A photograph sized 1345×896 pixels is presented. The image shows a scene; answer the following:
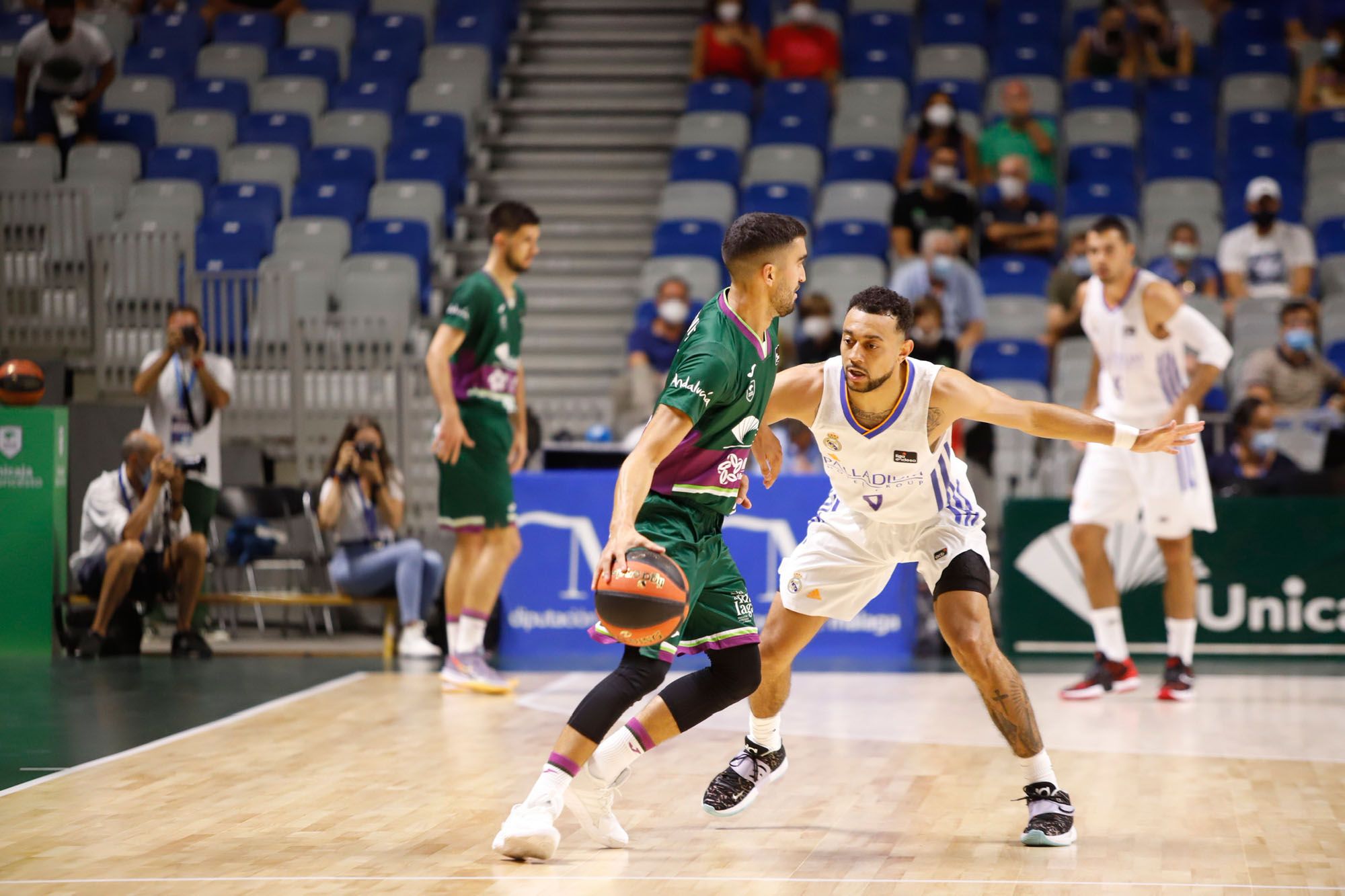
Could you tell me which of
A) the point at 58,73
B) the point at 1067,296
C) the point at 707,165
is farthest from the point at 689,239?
the point at 58,73

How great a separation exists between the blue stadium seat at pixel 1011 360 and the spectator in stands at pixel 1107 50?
3.86m

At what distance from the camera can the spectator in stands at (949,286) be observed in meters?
10.7

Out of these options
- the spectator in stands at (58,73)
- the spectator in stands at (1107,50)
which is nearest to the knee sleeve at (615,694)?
the spectator in stands at (58,73)

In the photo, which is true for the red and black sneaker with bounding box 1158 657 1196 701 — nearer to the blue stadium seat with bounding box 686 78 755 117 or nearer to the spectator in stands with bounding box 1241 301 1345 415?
the spectator in stands with bounding box 1241 301 1345 415

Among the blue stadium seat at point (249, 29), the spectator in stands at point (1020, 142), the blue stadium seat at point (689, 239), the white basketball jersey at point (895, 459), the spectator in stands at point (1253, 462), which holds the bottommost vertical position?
the spectator in stands at point (1253, 462)

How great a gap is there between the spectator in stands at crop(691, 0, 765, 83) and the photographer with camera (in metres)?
6.35

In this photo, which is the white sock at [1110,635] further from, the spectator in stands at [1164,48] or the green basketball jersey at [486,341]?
the spectator in stands at [1164,48]

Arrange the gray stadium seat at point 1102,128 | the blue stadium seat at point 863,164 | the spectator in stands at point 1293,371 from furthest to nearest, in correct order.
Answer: the gray stadium seat at point 1102,128 → the blue stadium seat at point 863,164 → the spectator in stands at point 1293,371

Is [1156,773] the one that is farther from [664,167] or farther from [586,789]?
[664,167]

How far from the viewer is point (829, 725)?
21.8 feet

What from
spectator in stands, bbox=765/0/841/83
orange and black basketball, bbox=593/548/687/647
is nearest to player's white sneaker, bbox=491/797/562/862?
orange and black basketball, bbox=593/548/687/647

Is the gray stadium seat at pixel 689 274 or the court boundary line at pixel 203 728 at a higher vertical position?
the gray stadium seat at pixel 689 274

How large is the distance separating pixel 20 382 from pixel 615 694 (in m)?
6.28

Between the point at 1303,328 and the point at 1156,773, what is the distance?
5426 millimetres
